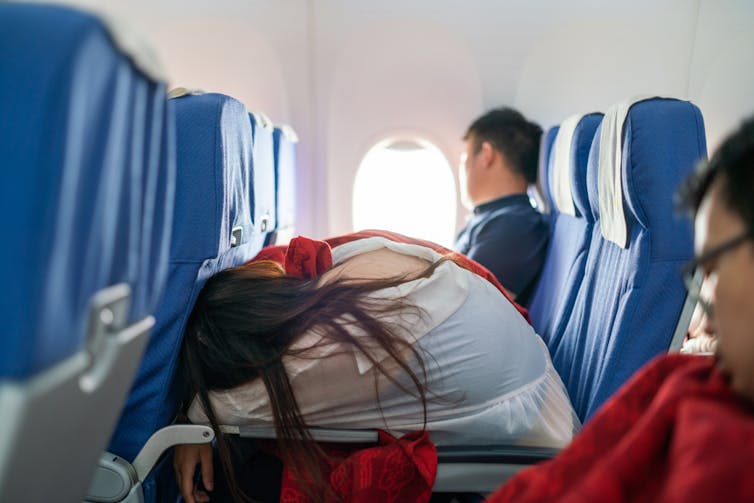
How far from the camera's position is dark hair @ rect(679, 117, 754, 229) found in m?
0.53

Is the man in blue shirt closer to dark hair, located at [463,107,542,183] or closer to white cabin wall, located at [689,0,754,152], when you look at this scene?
dark hair, located at [463,107,542,183]

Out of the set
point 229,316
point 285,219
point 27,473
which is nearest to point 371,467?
point 229,316

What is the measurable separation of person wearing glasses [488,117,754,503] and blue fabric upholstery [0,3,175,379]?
1.54 feet

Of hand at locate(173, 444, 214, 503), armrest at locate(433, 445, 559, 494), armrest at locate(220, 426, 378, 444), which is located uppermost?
armrest at locate(220, 426, 378, 444)

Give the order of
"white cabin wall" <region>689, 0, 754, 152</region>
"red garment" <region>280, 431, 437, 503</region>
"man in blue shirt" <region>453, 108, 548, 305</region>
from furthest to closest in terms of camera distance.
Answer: "white cabin wall" <region>689, 0, 754, 152</region> → "man in blue shirt" <region>453, 108, 548, 305</region> → "red garment" <region>280, 431, 437, 503</region>

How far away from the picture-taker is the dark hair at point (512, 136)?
10.2 ft

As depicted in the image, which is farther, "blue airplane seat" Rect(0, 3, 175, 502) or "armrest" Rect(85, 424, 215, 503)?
"armrest" Rect(85, 424, 215, 503)

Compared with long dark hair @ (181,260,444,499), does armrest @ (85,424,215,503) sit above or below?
below

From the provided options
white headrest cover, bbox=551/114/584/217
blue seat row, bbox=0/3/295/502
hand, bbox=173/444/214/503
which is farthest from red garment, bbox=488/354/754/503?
white headrest cover, bbox=551/114/584/217

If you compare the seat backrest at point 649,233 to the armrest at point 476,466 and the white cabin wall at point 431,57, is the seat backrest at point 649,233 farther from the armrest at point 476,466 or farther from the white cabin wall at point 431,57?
the white cabin wall at point 431,57

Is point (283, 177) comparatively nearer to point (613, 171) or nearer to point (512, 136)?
point (512, 136)

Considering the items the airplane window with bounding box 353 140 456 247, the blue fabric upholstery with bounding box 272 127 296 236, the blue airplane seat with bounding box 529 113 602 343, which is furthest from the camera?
the airplane window with bounding box 353 140 456 247

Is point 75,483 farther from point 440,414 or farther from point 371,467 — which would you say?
point 440,414

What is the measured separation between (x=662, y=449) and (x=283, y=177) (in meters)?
2.25
